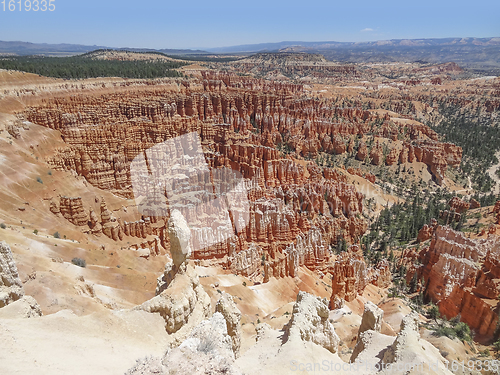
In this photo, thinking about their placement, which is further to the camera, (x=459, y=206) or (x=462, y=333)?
(x=459, y=206)

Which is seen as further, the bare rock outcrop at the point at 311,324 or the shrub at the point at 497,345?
the shrub at the point at 497,345

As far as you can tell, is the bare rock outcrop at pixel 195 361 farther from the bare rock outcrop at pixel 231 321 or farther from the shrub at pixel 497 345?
the shrub at pixel 497 345

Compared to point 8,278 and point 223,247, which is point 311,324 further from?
point 223,247

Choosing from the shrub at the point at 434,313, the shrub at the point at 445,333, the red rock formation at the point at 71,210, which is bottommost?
the shrub at the point at 434,313

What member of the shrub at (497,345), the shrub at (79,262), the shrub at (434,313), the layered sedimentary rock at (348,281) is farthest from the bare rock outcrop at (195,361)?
the shrub at (434,313)

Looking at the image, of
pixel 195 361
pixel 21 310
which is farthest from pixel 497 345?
pixel 21 310

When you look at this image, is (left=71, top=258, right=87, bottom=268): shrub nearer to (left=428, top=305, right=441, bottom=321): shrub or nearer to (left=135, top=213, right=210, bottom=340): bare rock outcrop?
(left=135, top=213, right=210, bottom=340): bare rock outcrop

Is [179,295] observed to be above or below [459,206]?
above
